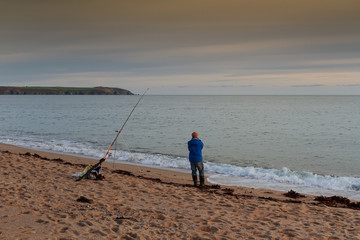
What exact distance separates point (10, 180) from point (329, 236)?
8.62 m

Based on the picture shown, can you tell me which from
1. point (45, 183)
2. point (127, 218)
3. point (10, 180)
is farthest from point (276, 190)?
point (10, 180)

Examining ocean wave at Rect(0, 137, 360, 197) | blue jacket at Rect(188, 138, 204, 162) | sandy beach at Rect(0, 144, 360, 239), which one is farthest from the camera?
ocean wave at Rect(0, 137, 360, 197)

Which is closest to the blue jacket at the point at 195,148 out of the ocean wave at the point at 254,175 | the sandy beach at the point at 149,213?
the sandy beach at the point at 149,213

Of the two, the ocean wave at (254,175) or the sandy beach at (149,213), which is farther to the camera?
the ocean wave at (254,175)

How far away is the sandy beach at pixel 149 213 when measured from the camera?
6082 millimetres

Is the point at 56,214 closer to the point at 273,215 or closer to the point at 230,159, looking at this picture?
the point at 273,215

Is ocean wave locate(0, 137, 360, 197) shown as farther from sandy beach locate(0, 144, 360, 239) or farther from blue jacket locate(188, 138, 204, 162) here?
sandy beach locate(0, 144, 360, 239)

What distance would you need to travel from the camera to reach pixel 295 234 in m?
6.19

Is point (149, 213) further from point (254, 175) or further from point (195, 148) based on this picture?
point (254, 175)

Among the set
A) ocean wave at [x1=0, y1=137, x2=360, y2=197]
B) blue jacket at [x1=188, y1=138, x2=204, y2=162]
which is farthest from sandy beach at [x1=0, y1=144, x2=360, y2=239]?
ocean wave at [x1=0, y1=137, x2=360, y2=197]

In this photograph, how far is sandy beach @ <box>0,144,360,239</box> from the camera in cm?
608

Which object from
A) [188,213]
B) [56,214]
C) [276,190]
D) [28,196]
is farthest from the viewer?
[276,190]

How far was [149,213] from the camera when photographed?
23.8ft

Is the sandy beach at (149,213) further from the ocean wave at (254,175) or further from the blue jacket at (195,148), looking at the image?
the ocean wave at (254,175)
